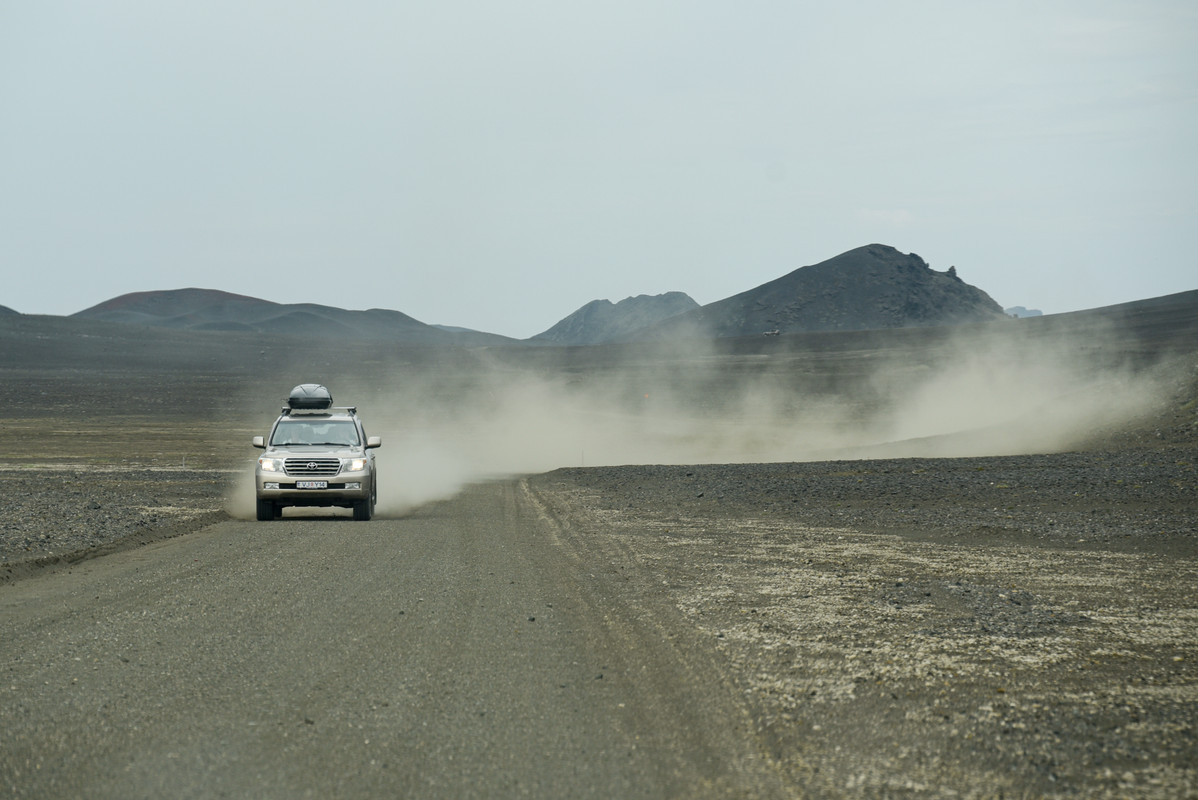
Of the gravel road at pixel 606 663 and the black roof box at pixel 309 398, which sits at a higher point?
the black roof box at pixel 309 398

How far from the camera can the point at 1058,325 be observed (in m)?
119

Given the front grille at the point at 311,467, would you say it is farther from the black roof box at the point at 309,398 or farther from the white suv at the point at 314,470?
the black roof box at the point at 309,398

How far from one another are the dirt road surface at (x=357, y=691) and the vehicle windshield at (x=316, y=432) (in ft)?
26.8

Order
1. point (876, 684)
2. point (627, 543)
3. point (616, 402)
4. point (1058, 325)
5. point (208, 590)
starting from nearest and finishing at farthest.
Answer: point (876, 684)
point (208, 590)
point (627, 543)
point (616, 402)
point (1058, 325)

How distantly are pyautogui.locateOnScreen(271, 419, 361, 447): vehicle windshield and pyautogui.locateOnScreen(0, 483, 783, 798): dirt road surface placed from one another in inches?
322

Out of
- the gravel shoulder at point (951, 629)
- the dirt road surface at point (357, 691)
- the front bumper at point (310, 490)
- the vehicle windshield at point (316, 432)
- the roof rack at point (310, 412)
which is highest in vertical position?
the roof rack at point (310, 412)

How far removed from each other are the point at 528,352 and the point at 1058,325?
66.5 m

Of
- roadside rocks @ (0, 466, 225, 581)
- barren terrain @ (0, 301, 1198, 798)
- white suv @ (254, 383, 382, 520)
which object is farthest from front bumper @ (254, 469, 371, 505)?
roadside rocks @ (0, 466, 225, 581)

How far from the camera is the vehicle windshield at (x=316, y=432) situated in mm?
19922

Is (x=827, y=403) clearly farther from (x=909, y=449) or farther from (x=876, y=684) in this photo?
(x=876, y=684)

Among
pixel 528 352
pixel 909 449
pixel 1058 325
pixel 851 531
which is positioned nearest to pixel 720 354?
pixel 528 352

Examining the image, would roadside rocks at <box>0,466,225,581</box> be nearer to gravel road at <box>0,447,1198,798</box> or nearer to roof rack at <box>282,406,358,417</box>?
gravel road at <box>0,447,1198,798</box>

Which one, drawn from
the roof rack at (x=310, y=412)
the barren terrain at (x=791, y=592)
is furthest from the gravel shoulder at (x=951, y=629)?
the roof rack at (x=310, y=412)

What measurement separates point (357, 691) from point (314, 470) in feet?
42.2
